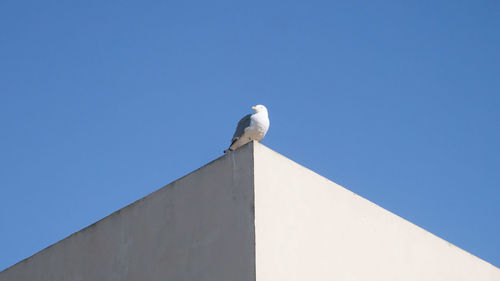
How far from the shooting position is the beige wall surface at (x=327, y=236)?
7.30 metres

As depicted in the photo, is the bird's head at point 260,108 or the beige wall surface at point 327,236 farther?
the bird's head at point 260,108

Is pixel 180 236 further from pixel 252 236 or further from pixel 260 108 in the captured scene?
pixel 260 108

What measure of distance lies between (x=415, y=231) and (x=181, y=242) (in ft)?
9.83

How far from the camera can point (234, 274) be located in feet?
23.5

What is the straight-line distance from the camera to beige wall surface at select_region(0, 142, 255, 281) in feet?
24.1

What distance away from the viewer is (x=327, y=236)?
7949mm

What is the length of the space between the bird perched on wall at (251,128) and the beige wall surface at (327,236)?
1.03 m

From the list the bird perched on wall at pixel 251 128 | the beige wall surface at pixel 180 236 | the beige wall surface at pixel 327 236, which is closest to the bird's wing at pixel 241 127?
the bird perched on wall at pixel 251 128

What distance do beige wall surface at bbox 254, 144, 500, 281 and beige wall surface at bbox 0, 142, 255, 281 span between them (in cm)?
19

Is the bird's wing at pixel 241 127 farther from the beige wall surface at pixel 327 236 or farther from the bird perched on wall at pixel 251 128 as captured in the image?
the beige wall surface at pixel 327 236

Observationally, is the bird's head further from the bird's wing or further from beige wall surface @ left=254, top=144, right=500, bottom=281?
beige wall surface @ left=254, top=144, right=500, bottom=281

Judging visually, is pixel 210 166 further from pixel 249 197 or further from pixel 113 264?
pixel 113 264

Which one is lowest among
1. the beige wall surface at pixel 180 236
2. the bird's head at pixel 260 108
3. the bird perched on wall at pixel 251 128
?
the beige wall surface at pixel 180 236

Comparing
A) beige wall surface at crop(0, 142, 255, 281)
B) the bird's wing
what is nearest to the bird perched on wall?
the bird's wing
